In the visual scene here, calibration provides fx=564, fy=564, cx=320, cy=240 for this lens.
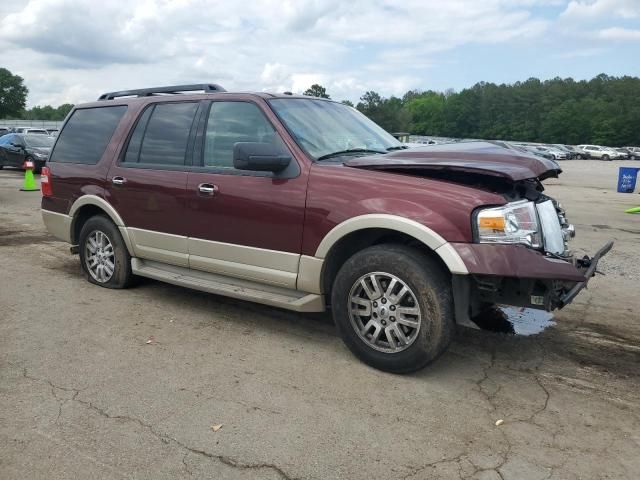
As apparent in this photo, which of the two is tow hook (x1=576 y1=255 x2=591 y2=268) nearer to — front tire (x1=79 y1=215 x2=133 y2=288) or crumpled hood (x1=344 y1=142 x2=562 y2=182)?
crumpled hood (x1=344 y1=142 x2=562 y2=182)

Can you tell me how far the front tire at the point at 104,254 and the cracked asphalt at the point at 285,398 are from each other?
0.27 metres

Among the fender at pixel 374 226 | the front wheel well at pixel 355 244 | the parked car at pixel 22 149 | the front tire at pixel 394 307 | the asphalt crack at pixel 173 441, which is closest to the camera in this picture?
the asphalt crack at pixel 173 441

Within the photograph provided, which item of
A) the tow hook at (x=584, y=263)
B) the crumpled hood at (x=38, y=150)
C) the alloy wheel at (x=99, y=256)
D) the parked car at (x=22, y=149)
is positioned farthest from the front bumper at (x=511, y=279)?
the crumpled hood at (x=38, y=150)

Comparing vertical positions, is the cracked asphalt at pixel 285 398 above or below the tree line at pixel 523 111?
below

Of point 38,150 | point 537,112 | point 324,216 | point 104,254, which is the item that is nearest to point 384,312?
point 324,216

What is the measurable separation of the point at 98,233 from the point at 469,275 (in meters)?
3.86

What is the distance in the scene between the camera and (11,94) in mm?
103125

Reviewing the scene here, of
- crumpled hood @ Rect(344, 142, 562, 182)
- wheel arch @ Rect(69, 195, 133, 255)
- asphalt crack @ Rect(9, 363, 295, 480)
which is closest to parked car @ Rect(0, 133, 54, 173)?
wheel arch @ Rect(69, 195, 133, 255)

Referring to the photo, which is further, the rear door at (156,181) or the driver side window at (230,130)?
the rear door at (156,181)

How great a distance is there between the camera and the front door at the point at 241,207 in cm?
423

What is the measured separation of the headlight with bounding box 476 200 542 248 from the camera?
3455 millimetres

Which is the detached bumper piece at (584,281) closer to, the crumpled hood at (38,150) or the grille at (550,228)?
the grille at (550,228)

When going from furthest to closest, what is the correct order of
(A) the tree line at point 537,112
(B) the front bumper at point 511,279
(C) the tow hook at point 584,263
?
(A) the tree line at point 537,112, (C) the tow hook at point 584,263, (B) the front bumper at point 511,279

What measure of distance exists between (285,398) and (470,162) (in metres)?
1.94
